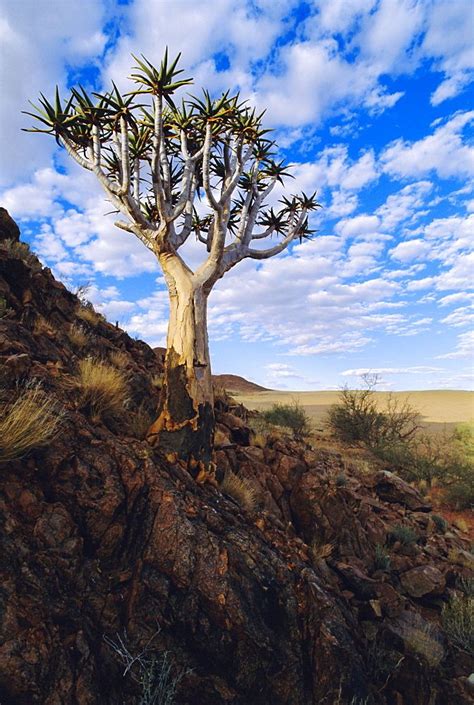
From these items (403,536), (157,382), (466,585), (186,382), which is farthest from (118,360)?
(466,585)

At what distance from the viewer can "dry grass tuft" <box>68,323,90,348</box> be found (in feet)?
28.1

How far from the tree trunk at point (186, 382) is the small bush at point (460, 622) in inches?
164

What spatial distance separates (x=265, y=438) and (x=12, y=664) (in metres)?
6.74

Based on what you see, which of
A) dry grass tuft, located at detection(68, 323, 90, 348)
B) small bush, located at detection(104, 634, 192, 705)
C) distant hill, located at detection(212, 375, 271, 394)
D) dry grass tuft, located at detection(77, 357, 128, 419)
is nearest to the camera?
small bush, located at detection(104, 634, 192, 705)

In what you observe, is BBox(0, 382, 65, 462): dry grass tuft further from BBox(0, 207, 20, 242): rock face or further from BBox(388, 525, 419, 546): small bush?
BBox(0, 207, 20, 242): rock face

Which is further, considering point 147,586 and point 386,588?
point 386,588

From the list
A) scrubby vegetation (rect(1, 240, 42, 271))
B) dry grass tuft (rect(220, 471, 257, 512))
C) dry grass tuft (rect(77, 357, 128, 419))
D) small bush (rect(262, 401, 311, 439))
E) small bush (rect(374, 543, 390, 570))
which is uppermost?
scrubby vegetation (rect(1, 240, 42, 271))

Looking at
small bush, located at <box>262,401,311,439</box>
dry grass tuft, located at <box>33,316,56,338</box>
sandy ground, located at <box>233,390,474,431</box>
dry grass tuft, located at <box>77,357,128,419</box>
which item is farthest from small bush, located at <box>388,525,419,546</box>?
sandy ground, located at <box>233,390,474,431</box>

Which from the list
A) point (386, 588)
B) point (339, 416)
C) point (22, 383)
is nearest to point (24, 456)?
point (22, 383)

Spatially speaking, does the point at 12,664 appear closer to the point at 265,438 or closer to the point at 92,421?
the point at 92,421

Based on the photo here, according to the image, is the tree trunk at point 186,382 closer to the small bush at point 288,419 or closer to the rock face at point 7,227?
the rock face at point 7,227

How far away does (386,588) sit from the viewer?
229 inches

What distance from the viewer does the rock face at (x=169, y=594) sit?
3.21 m

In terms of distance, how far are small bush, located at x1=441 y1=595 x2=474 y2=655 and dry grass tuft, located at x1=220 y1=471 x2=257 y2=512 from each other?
3233 millimetres
